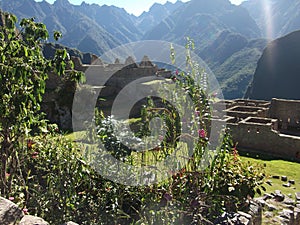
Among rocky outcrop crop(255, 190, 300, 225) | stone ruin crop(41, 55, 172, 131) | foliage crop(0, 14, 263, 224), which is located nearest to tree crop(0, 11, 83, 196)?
foliage crop(0, 14, 263, 224)

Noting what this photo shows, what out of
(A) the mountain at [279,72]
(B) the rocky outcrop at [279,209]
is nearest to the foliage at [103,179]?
(B) the rocky outcrop at [279,209]

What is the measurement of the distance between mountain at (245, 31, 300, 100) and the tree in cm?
8527

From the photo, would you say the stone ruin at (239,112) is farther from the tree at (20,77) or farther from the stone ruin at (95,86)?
the tree at (20,77)

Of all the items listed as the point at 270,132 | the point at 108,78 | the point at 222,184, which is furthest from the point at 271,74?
the point at 222,184

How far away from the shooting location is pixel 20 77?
3.61 meters

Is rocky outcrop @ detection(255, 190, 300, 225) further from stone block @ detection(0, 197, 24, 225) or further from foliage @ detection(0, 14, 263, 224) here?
stone block @ detection(0, 197, 24, 225)

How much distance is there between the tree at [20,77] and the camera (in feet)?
12.3

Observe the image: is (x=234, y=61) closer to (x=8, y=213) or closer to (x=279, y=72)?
(x=279, y=72)

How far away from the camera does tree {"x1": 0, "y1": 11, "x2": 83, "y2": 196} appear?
3.75m

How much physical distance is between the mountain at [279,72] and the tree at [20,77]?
85271 mm

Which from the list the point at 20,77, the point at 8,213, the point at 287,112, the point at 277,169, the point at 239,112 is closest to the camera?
the point at 8,213

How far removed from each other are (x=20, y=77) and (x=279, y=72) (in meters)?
101

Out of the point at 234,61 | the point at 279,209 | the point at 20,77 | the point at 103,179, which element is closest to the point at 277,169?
the point at 279,209

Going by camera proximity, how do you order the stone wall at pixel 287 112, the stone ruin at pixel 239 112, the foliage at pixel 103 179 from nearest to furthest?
the foliage at pixel 103 179 → the stone ruin at pixel 239 112 → the stone wall at pixel 287 112
